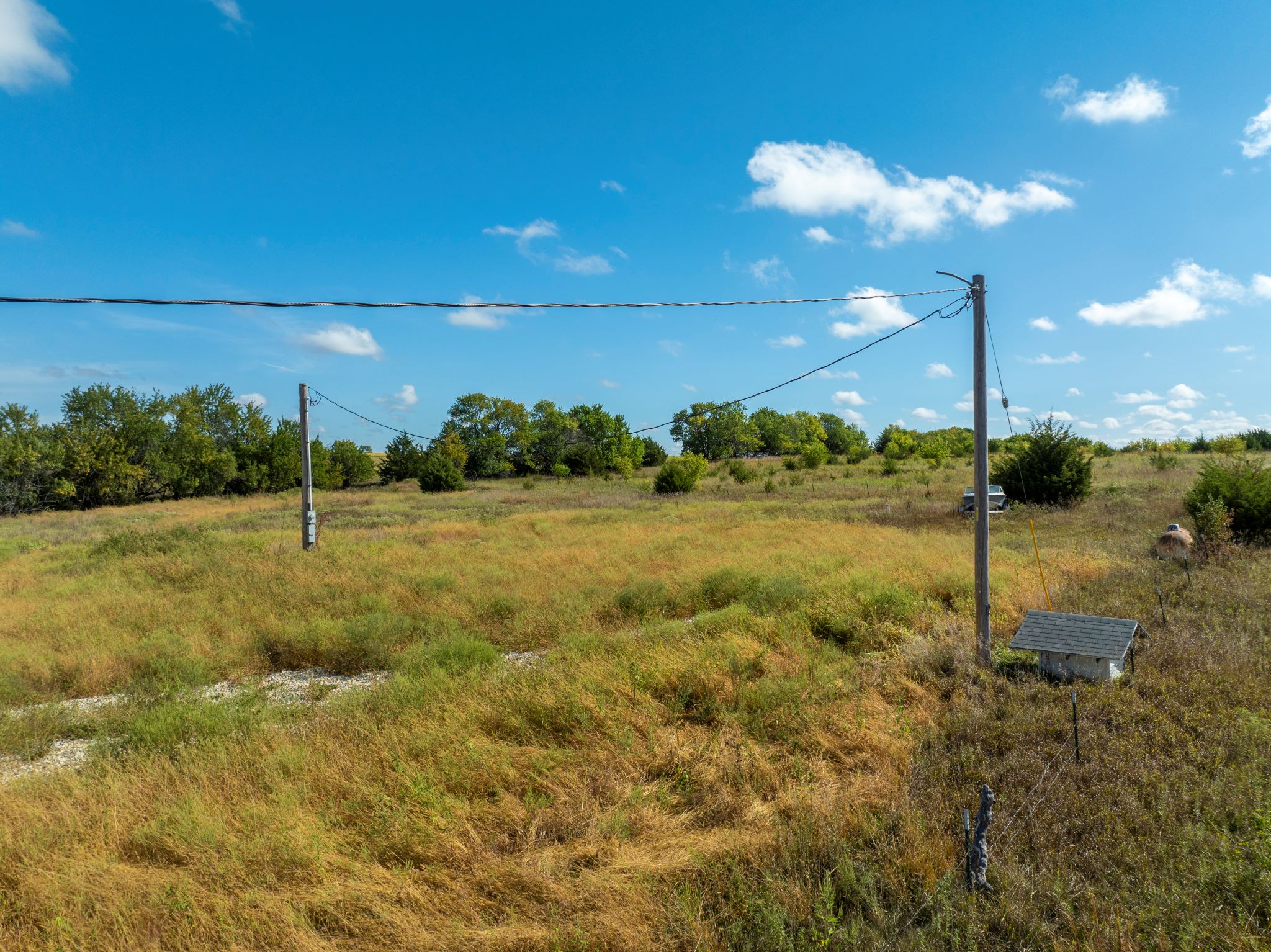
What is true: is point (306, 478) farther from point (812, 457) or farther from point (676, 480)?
point (812, 457)

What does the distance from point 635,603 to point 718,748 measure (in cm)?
577

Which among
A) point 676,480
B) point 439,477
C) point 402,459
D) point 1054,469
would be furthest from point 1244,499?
point 402,459

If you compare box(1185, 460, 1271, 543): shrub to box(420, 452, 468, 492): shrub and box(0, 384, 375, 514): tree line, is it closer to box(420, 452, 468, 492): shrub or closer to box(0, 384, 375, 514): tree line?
box(420, 452, 468, 492): shrub

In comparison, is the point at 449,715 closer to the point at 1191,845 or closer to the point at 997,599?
the point at 1191,845

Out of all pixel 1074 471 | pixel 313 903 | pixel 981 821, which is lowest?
pixel 313 903

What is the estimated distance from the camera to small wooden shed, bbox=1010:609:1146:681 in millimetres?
6637

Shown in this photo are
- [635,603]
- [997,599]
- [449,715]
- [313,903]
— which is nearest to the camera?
[313,903]

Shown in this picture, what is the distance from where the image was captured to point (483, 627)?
33.3 feet

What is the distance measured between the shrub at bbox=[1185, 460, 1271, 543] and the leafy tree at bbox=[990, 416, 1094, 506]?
24.8 feet

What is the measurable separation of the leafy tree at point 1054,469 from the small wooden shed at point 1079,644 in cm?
1847

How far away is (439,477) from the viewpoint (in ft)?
148

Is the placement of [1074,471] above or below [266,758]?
above

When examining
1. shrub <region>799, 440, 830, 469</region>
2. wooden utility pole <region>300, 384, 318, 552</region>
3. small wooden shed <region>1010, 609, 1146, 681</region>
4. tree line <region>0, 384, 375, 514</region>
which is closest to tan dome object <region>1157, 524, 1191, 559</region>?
small wooden shed <region>1010, 609, 1146, 681</region>

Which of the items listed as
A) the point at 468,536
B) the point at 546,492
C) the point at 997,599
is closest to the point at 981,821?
the point at 997,599
